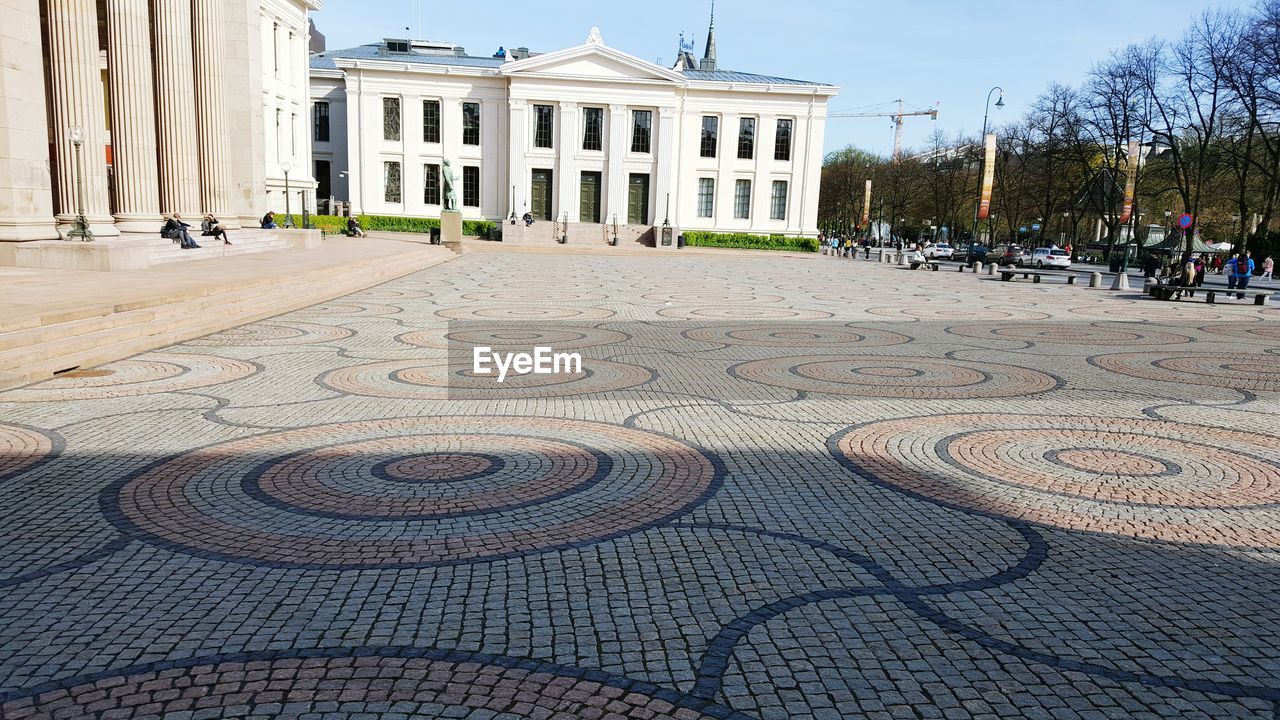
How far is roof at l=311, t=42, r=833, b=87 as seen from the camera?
6384 cm

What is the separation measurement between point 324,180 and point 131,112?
1683 inches

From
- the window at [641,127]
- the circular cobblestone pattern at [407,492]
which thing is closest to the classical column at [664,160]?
the window at [641,127]

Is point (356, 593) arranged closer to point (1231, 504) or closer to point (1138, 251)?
point (1231, 504)

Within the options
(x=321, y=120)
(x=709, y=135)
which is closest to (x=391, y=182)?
(x=321, y=120)

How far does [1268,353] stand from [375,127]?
56413 mm

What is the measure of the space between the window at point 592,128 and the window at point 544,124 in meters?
2.17

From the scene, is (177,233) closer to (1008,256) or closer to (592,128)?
(592,128)

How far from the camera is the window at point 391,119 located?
6009 cm

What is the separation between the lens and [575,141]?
60.4m

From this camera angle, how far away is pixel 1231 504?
6.20 m

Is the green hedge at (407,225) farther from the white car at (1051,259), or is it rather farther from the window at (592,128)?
the white car at (1051,259)

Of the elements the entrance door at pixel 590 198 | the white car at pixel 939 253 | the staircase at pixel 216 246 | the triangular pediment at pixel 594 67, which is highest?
the triangular pediment at pixel 594 67

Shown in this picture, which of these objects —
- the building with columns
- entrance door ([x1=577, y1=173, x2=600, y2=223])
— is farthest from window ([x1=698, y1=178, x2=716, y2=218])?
the building with columns

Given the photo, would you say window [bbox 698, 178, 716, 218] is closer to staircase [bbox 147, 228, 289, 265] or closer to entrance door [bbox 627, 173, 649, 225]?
entrance door [bbox 627, 173, 649, 225]
